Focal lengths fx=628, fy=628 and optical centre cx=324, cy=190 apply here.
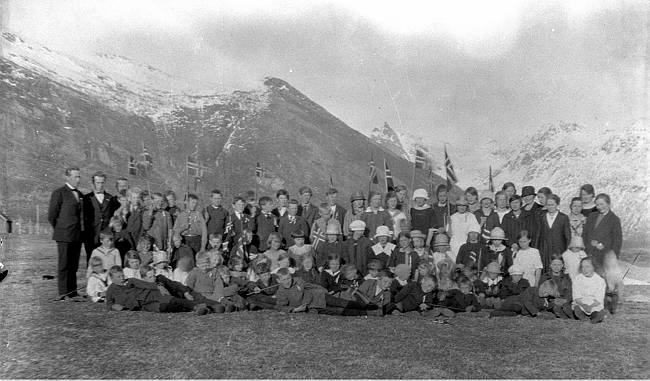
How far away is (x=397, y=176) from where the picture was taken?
13700 cm

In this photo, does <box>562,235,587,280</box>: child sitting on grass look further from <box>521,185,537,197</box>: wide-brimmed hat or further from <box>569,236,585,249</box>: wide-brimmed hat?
<box>521,185,537,197</box>: wide-brimmed hat

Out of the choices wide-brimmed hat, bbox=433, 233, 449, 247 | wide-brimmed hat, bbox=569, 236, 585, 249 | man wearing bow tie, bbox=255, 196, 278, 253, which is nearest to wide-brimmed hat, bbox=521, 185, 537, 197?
wide-brimmed hat, bbox=569, 236, 585, 249

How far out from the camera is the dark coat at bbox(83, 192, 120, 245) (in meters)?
8.85

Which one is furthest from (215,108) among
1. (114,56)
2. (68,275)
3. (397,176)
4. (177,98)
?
(68,275)

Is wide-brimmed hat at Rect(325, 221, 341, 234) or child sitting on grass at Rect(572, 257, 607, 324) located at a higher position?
wide-brimmed hat at Rect(325, 221, 341, 234)

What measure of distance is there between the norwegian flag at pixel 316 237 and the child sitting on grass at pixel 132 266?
8.92 feet

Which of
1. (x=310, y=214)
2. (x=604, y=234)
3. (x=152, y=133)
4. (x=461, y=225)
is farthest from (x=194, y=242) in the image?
(x=152, y=133)

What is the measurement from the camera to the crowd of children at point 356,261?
7836 millimetres

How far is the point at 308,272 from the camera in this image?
852 cm

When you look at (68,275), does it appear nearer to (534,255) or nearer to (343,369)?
(343,369)

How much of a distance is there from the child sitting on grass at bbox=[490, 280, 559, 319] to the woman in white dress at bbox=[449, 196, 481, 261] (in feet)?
5.70

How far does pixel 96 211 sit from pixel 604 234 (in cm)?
717

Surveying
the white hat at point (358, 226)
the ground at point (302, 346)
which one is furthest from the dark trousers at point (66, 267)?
the white hat at point (358, 226)

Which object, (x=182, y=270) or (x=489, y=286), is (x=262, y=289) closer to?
(x=182, y=270)
